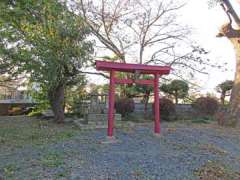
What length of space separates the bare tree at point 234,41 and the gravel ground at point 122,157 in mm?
3081

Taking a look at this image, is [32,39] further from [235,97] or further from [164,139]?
[235,97]

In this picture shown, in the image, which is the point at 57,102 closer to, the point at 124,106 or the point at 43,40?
the point at 124,106

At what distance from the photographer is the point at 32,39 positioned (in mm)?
8008

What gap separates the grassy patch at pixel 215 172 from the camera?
4508 mm

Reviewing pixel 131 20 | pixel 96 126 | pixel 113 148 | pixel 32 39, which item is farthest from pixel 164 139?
pixel 131 20

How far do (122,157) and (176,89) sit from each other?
8.41 m

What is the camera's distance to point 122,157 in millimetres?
5133

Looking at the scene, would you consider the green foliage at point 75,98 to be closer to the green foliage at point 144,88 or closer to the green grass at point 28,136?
the green foliage at point 144,88

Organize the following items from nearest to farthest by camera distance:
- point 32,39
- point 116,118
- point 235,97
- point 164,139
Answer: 1. point 164,139
2. point 32,39
3. point 116,118
4. point 235,97

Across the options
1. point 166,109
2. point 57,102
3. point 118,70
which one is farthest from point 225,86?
point 118,70

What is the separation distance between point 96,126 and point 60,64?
2.07 metres

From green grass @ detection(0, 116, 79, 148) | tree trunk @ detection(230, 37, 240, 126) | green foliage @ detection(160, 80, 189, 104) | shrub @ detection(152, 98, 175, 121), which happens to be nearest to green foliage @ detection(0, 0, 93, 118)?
green grass @ detection(0, 116, 79, 148)

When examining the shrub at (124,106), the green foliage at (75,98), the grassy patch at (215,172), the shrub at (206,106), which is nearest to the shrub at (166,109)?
the shrub at (124,106)

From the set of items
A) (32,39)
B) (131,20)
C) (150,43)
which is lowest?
(32,39)
